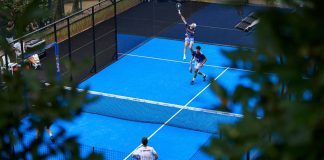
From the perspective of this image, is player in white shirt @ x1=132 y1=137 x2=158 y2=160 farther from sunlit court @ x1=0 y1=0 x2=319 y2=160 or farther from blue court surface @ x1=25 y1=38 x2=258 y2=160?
blue court surface @ x1=25 y1=38 x2=258 y2=160

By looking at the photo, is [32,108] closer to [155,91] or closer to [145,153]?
[145,153]

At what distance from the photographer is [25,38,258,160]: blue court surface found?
18672 mm

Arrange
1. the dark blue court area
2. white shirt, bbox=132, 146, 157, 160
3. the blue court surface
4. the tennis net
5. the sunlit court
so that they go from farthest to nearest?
the tennis net, the dark blue court area, the blue court surface, white shirt, bbox=132, 146, 157, 160, the sunlit court

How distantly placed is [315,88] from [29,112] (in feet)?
5.19

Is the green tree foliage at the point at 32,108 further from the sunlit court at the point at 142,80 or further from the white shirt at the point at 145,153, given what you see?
the white shirt at the point at 145,153

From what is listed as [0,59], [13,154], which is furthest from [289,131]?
[0,59]

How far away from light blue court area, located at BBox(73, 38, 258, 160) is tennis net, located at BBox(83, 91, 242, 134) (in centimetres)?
8

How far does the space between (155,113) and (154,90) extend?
2222 millimetres

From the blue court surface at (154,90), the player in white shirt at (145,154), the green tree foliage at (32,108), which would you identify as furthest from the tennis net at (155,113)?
the green tree foliage at (32,108)

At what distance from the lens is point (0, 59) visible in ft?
14.1

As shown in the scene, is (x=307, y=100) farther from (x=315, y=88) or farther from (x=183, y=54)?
(x=183, y=54)

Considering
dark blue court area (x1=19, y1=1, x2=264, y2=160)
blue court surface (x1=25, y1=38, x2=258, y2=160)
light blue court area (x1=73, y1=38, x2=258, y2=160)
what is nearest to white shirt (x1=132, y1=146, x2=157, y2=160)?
dark blue court area (x1=19, y1=1, x2=264, y2=160)

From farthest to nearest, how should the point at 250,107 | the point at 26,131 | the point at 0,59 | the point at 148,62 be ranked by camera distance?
the point at 148,62 < the point at 0,59 < the point at 26,131 < the point at 250,107

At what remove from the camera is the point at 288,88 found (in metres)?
2.35
